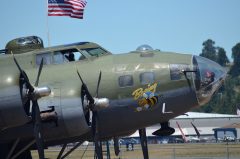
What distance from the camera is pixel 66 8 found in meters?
29.0

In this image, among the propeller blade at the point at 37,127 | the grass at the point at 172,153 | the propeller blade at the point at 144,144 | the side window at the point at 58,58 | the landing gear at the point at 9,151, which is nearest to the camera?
the propeller blade at the point at 37,127

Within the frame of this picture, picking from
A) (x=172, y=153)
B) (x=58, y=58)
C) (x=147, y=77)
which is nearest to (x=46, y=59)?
(x=58, y=58)

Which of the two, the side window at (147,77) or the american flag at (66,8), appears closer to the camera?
the side window at (147,77)

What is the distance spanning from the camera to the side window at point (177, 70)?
2211cm

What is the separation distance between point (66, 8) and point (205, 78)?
9.69m

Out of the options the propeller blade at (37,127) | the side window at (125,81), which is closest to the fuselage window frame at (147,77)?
the side window at (125,81)

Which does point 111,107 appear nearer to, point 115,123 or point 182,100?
point 115,123

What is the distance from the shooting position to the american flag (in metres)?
28.8

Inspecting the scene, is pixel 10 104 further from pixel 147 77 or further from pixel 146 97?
pixel 147 77

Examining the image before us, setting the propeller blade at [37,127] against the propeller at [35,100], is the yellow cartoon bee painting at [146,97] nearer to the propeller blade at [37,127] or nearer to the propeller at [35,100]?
the propeller at [35,100]

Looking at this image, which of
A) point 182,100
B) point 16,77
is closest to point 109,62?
point 182,100

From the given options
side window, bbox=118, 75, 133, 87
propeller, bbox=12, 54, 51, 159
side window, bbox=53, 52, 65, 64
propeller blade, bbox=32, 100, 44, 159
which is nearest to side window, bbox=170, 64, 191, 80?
side window, bbox=118, 75, 133, 87

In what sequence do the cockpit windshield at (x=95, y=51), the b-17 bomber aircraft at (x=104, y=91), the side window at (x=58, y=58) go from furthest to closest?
1. the cockpit windshield at (x=95, y=51)
2. the side window at (x=58, y=58)
3. the b-17 bomber aircraft at (x=104, y=91)

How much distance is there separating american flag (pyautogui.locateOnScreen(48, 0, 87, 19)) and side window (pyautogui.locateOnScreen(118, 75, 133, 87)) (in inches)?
309
